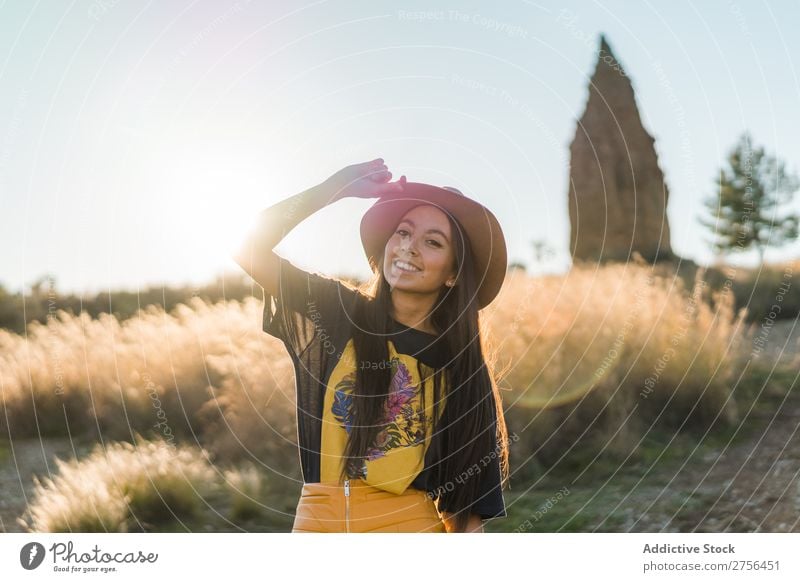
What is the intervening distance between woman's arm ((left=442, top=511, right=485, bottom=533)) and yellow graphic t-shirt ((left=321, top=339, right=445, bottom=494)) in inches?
12.0

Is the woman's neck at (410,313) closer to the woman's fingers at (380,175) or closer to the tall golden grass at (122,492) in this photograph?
the woman's fingers at (380,175)

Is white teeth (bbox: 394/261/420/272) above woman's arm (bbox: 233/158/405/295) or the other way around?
the other way around

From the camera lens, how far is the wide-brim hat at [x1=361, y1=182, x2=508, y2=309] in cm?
349

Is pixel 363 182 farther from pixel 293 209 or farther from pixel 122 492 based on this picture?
pixel 122 492

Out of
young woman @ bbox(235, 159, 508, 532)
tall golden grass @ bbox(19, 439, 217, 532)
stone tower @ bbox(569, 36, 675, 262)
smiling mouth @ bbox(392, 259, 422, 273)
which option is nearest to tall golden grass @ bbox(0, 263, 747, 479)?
tall golden grass @ bbox(19, 439, 217, 532)

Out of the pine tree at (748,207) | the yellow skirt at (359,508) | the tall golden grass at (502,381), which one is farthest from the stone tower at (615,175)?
the yellow skirt at (359,508)

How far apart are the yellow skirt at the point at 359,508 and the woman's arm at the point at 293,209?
0.78m

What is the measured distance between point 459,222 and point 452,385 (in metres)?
0.67

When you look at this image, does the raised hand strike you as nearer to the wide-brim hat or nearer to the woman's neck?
the wide-brim hat

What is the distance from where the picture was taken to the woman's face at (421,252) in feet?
11.2
